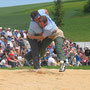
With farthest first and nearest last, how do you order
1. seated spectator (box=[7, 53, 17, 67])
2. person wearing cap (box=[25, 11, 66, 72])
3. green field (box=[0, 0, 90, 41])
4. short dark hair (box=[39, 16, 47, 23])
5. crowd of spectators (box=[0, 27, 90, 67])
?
green field (box=[0, 0, 90, 41]) → crowd of spectators (box=[0, 27, 90, 67]) → seated spectator (box=[7, 53, 17, 67]) → person wearing cap (box=[25, 11, 66, 72]) → short dark hair (box=[39, 16, 47, 23])

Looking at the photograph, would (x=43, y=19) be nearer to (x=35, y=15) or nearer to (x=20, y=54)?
(x=35, y=15)

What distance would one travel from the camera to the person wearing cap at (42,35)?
752 centimetres

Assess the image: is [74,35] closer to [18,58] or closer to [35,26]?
[18,58]

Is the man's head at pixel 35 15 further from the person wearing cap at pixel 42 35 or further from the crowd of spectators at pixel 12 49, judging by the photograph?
the crowd of spectators at pixel 12 49

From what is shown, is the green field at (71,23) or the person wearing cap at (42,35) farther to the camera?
the green field at (71,23)

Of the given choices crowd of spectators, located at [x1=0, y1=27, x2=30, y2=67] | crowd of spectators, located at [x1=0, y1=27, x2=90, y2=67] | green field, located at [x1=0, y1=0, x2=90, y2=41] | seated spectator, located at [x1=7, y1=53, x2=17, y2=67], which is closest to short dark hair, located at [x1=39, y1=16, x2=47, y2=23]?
crowd of spectators, located at [x1=0, y1=27, x2=30, y2=67]

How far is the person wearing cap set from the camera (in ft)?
24.7

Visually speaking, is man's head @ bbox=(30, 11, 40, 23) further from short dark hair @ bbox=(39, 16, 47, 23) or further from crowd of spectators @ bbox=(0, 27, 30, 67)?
crowd of spectators @ bbox=(0, 27, 30, 67)

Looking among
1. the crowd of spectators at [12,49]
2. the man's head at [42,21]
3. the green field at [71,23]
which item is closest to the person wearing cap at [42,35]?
the man's head at [42,21]

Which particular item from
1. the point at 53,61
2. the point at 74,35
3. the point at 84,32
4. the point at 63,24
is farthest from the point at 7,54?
the point at 63,24

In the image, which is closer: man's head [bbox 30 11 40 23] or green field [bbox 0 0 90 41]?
man's head [bbox 30 11 40 23]

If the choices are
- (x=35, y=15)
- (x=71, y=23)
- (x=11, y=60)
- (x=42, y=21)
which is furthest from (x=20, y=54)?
(x=71, y=23)

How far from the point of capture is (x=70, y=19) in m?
58.4

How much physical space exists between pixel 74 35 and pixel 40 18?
35467 millimetres
